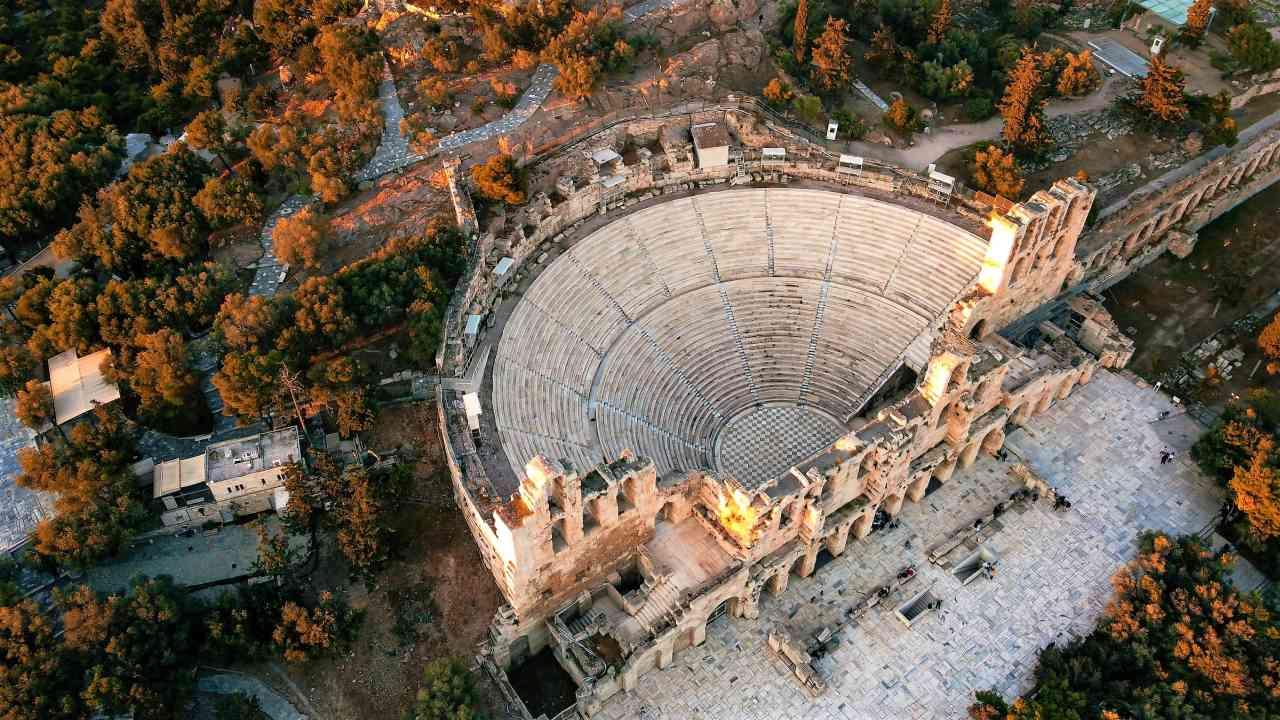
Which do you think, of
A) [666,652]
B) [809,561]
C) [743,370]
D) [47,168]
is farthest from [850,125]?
[47,168]

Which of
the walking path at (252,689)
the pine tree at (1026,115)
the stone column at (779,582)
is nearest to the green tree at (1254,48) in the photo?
the pine tree at (1026,115)

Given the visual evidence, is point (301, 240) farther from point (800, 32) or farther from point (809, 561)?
point (800, 32)

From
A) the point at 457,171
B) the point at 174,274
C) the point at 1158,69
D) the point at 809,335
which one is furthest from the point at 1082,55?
the point at 174,274

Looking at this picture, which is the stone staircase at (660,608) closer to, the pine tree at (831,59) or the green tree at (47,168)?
the pine tree at (831,59)

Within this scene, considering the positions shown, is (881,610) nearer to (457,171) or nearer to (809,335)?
(809,335)

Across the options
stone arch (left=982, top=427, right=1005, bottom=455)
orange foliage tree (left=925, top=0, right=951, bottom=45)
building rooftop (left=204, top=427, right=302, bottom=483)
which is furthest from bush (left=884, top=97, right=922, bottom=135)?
building rooftop (left=204, top=427, right=302, bottom=483)

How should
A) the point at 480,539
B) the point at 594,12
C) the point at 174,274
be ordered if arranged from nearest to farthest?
1. the point at 480,539
2. the point at 174,274
3. the point at 594,12

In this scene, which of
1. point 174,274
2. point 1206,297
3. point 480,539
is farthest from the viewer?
point 1206,297

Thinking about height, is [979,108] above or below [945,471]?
above
